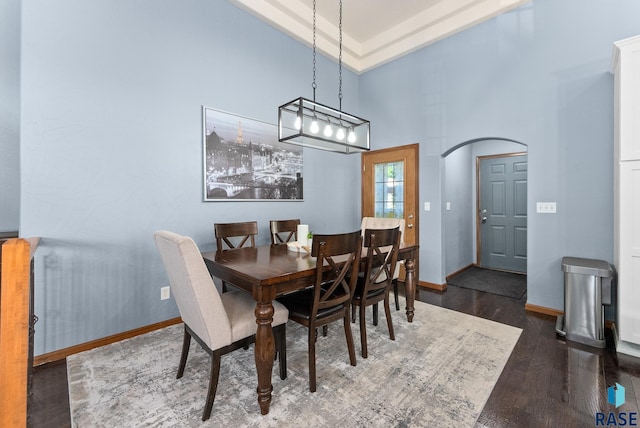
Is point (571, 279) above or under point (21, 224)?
under

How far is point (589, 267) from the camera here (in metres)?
2.39

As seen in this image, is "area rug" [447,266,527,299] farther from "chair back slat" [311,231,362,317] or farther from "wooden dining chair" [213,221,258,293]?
"wooden dining chair" [213,221,258,293]

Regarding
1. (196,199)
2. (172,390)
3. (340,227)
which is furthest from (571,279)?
(196,199)

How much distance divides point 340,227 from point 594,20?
3600mm

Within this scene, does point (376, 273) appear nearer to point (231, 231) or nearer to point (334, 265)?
point (334, 265)

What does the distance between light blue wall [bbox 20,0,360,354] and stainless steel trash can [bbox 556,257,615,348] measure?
318 centimetres

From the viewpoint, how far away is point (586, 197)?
2783mm

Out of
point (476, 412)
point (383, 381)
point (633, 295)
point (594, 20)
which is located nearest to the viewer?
point (476, 412)

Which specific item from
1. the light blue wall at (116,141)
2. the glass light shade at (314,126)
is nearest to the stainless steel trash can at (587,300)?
the glass light shade at (314,126)

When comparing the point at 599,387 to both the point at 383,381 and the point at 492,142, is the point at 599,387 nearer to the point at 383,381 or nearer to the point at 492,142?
the point at 383,381

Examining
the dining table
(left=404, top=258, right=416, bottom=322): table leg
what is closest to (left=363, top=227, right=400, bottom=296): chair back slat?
the dining table

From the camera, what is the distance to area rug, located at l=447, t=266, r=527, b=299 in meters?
3.75

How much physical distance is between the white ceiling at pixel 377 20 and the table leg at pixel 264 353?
10.8 ft

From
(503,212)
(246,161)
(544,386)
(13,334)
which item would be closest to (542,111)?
(503,212)
